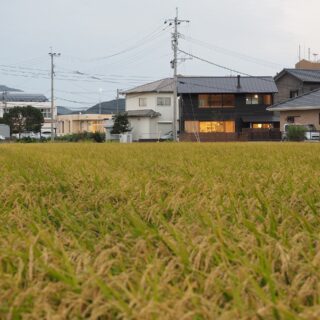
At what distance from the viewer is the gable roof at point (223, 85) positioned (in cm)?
4875

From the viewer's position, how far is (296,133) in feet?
107

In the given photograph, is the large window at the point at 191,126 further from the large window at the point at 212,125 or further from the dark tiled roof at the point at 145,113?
the dark tiled roof at the point at 145,113

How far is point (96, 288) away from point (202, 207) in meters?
1.73

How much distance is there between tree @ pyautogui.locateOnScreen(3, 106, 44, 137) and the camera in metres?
60.8

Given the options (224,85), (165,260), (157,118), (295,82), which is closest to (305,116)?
(295,82)

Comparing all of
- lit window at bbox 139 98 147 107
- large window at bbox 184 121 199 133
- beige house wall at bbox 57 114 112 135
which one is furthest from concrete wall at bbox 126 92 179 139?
beige house wall at bbox 57 114 112 135

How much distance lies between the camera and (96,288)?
5.45 ft

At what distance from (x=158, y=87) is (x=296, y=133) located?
23046 mm

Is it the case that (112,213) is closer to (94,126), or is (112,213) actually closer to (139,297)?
(139,297)

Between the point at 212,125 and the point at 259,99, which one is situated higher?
the point at 259,99

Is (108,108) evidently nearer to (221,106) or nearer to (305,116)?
(221,106)

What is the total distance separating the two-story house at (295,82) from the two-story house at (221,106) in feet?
2.42

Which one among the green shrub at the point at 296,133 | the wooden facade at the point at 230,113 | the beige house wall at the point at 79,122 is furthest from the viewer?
the beige house wall at the point at 79,122

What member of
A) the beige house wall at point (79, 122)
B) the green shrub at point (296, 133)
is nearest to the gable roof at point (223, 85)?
the green shrub at point (296, 133)
